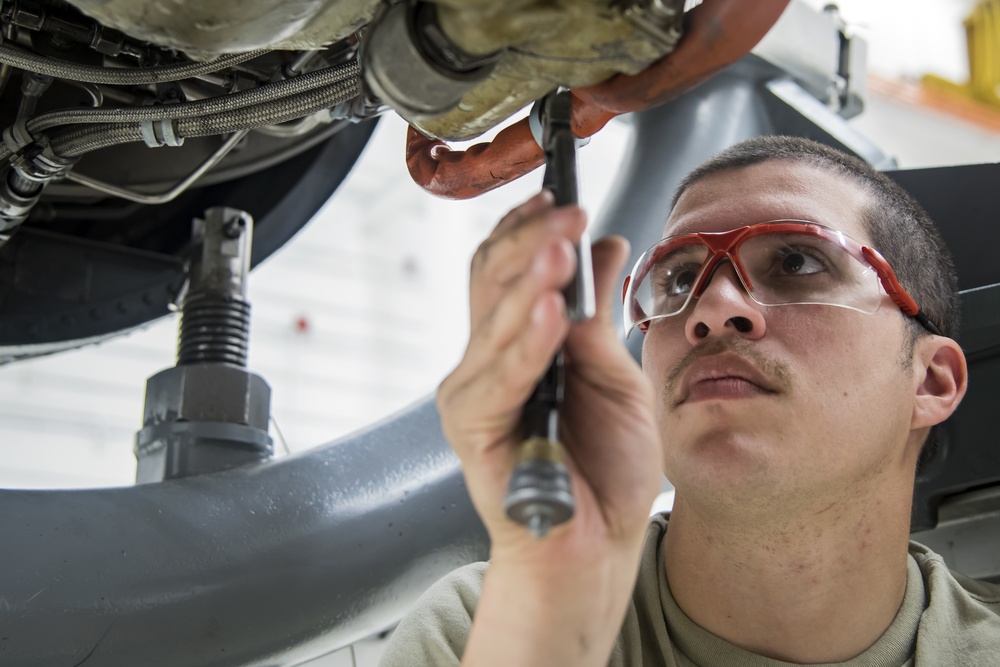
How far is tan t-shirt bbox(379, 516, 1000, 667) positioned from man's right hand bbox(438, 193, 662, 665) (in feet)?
0.84

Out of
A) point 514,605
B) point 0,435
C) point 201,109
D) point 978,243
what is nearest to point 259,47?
point 201,109

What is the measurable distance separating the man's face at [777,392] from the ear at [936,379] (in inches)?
1.1

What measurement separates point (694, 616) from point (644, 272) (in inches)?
13.2

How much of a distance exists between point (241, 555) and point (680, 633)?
0.40 m

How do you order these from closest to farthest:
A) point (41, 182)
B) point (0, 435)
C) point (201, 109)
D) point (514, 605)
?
point (514, 605)
point (201, 109)
point (41, 182)
point (0, 435)

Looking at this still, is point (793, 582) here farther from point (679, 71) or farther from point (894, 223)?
point (679, 71)

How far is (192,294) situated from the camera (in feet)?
3.40

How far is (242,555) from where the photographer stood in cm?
88

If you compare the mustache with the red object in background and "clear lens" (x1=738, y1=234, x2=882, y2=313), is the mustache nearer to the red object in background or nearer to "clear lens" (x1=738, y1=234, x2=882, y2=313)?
"clear lens" (x1=738, y1=234, x2=882, y2=313)

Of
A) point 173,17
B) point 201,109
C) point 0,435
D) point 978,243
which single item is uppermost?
point 0,435

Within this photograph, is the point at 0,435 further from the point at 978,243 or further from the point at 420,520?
the point at 978,243

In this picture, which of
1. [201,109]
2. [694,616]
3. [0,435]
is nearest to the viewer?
[201,109]

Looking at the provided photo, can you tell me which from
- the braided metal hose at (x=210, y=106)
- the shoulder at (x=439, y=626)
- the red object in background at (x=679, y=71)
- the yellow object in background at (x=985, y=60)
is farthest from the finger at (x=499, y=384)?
the yellow object in background at (x=985, y=60)

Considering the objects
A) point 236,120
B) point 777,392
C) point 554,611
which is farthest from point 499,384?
point 777,392
